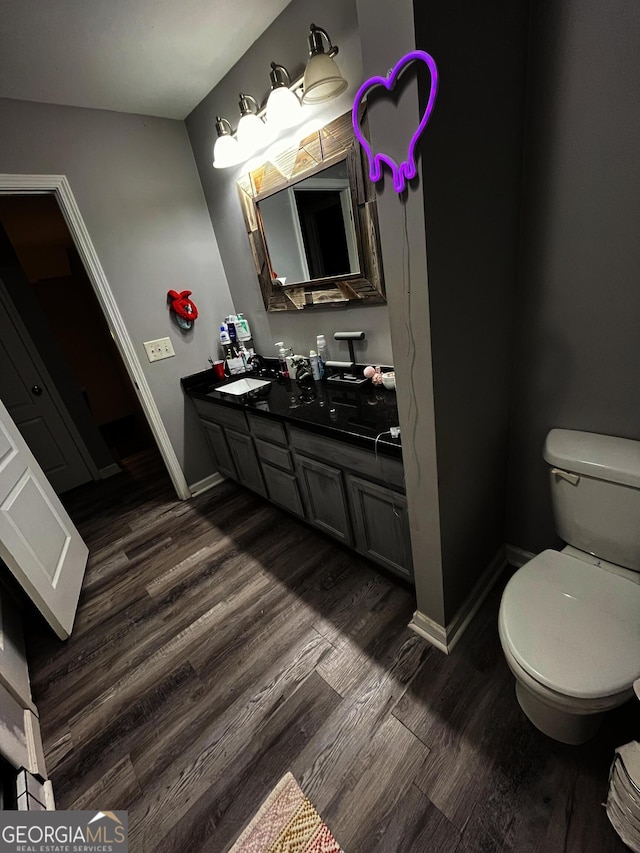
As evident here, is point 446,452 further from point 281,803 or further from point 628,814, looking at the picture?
point 281,803

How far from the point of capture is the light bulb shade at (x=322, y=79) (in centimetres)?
123

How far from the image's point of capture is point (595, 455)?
1.05 metres

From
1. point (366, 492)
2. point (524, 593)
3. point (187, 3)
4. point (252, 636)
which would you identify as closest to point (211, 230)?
point (187, 3)

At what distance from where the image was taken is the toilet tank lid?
3.23 feet

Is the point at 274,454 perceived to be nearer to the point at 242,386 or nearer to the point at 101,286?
the point at 242,386

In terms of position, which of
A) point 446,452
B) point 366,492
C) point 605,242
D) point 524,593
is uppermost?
point 605,242

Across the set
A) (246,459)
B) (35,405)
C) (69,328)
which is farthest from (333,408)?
(69,328)

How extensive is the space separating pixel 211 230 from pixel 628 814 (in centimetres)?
318

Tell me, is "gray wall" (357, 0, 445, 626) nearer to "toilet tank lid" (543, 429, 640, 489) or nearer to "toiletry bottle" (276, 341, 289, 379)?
"toilet tank lid" (543, 429, 640, 489)

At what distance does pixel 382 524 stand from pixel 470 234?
1070 millimetres

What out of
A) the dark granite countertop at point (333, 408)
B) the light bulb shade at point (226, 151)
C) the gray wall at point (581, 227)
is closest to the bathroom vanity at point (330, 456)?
the dark granite countertop at point (333, 408)

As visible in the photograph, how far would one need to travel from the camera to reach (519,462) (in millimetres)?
1363

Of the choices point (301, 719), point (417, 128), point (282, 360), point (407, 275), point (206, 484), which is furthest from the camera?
point (206, 484)

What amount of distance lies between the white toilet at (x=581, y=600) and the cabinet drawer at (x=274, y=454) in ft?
3.58
